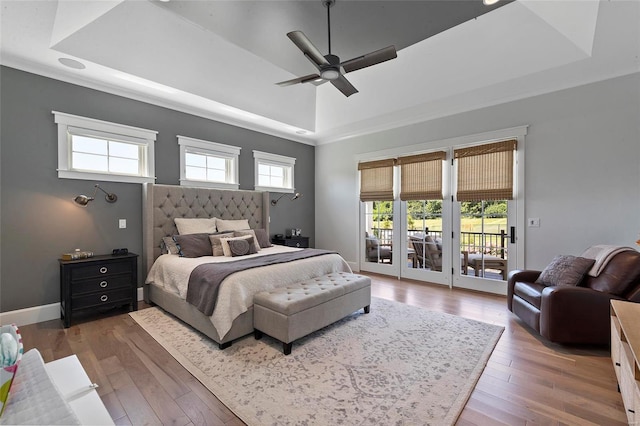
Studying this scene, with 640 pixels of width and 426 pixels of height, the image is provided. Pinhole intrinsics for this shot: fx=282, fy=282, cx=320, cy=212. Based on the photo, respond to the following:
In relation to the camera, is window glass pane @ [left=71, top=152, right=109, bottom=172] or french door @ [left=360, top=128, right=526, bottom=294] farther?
french door @ [left=360, top=128, right=526, bottom=294]

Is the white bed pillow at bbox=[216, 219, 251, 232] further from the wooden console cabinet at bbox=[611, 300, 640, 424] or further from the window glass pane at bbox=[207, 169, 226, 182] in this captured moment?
the wooden console cabinet at bbox=[611, 300, 640, 424]

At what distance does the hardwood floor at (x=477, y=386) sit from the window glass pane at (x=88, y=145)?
2.10 meters

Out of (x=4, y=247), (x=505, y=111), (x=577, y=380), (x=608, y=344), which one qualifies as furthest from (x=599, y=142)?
(x=4, y=247)

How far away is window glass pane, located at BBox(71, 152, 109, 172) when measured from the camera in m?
3.55

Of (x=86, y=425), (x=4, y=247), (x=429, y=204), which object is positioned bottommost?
(x=86, y=425)

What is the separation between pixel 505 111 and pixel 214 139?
462 centimetres

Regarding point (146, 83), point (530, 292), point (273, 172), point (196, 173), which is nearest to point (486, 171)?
point (530, 292)

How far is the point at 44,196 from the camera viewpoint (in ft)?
10.8

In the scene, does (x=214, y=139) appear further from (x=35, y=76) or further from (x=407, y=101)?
(x=407, y=101)

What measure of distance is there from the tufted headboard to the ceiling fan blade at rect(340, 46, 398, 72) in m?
3.04

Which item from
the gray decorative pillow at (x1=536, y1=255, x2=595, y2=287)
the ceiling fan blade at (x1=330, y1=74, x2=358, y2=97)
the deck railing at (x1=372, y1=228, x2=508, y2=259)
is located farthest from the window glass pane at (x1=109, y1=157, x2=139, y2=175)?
the gray decorative pillow at (x1=536, y1=255, x2=595, y2=287)

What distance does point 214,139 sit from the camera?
16.0ft

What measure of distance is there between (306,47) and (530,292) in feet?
10.8

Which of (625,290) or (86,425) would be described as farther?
(625,290)
